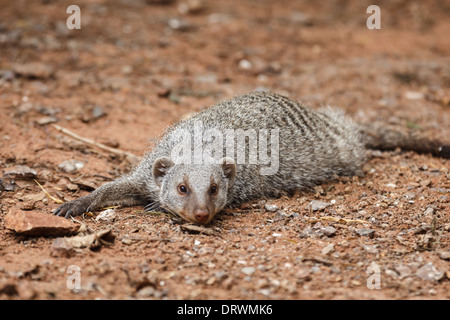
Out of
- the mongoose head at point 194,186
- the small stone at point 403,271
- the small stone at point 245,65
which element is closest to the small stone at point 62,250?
the mongoose head at point 194,186

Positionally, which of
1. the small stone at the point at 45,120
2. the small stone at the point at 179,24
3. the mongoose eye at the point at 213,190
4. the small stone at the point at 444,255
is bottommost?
the small stone at the point at 444,255

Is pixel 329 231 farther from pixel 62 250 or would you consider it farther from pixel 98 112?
pixel 98 112

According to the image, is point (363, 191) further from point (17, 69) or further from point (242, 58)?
point (17, 69)

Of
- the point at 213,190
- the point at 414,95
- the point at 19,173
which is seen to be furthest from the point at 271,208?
the point at 414,95

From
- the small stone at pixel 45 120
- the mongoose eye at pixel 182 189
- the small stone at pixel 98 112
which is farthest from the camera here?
the small stone at pixel 98 112

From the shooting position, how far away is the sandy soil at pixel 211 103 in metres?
3.09

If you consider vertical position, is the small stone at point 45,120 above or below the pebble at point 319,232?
above

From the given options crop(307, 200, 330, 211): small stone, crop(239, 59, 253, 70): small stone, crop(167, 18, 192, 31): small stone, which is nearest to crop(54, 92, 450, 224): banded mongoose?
crop(307, 200, 330, 211): small stone

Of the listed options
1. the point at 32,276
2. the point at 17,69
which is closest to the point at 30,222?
the point at 32,276

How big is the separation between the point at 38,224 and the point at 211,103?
355 centimetres

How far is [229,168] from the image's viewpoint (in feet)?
13.5

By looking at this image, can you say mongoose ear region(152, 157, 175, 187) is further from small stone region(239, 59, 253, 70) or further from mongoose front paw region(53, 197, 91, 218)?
small stone region(239, 59, 253, 70)

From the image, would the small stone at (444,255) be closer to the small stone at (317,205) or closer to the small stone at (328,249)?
the small stone at (328,249)

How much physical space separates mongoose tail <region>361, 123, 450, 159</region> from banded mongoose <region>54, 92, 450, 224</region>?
0.01m
